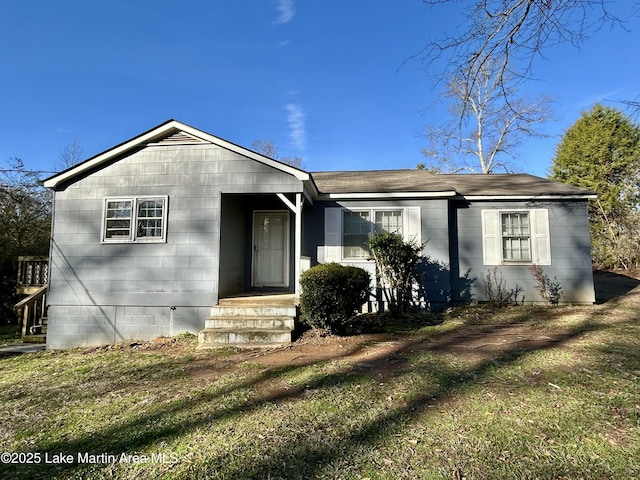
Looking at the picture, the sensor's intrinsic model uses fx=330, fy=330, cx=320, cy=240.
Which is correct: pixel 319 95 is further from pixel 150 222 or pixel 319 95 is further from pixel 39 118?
pixel 39 118

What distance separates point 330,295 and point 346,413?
289 cm

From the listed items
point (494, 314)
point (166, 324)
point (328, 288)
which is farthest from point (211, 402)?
point (494, 314)

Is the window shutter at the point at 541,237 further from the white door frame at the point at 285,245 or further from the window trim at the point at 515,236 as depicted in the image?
the white door frame at the point at 285,245

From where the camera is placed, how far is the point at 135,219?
7609mm

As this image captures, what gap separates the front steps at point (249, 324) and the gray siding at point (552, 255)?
198 inches

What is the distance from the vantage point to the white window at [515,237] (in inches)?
349

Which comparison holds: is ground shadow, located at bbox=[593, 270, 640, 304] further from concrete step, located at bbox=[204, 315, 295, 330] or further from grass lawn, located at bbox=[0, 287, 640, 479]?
concrete step, located at bbox=[204, 315, 295, 330]

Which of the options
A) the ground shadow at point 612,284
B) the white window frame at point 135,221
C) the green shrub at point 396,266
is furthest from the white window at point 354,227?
the ground shadow at point 612,284

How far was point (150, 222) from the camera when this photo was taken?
761 cm

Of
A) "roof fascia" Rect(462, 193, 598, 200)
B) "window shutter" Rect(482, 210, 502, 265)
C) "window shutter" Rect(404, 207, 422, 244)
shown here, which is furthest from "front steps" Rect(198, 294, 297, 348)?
"roof fascia" Rect(462, 193, 598, 200)

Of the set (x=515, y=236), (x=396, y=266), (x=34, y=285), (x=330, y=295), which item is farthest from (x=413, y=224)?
(x=34, y=285)

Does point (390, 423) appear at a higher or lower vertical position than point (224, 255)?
lower

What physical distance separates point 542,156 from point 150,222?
866 inches

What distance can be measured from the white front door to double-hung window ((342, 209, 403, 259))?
68.0 inches
